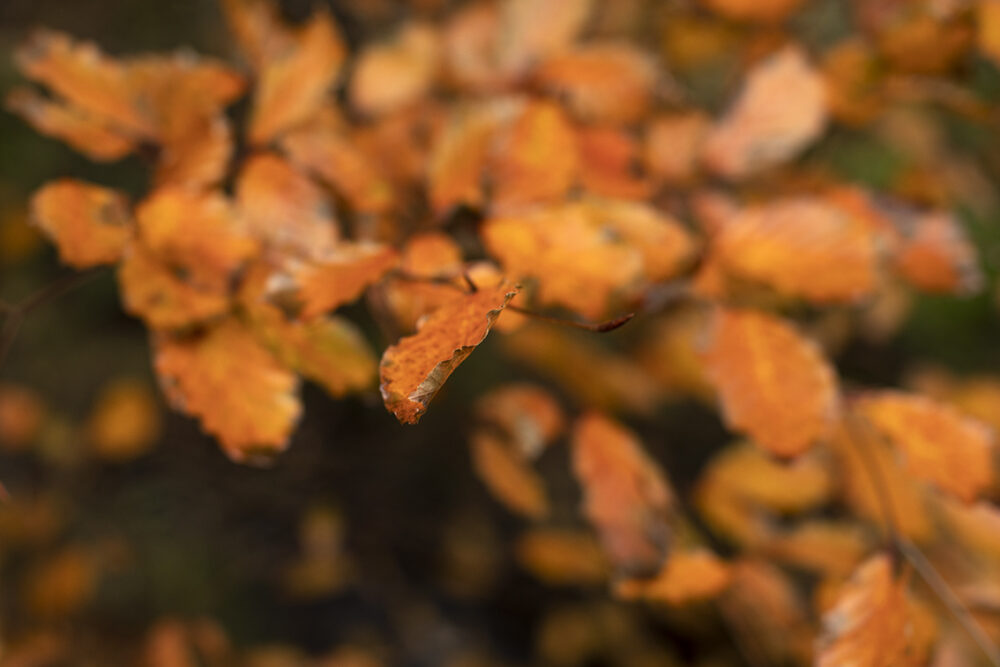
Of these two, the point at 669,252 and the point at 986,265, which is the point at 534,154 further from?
the point at 986,265

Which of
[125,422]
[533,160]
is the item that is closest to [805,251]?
[533,160]

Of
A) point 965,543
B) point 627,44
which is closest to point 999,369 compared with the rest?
point 965,543

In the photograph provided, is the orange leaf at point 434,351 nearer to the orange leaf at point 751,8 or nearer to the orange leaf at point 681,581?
the orange leaf at point 681,581

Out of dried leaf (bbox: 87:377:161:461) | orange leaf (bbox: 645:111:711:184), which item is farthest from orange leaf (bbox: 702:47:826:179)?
dried leaf (bbox: 87:377:161:461)

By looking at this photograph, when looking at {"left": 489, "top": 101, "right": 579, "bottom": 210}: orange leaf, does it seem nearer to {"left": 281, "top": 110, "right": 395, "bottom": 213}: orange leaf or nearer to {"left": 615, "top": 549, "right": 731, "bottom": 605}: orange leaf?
{"left": 281, "top": 110, "right": 395, "bottom": 213}: orange leaf

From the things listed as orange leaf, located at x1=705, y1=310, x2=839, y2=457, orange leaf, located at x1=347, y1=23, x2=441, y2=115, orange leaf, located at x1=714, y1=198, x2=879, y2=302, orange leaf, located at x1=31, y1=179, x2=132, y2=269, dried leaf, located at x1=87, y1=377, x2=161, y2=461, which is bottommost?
dried leaf, located at x1=87, y1=377, x2=161, y2=461

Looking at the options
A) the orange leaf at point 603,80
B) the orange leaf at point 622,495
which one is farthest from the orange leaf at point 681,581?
the orange leaf at point 603,80
